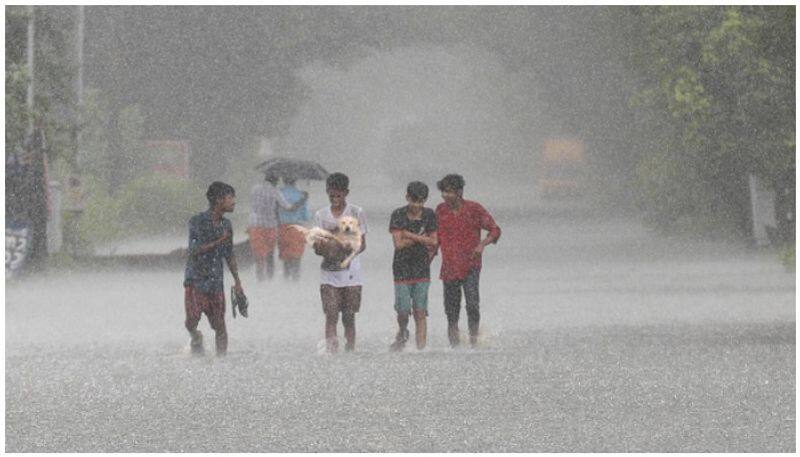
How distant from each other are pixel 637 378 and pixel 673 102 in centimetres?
1970

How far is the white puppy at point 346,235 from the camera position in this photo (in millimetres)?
11615

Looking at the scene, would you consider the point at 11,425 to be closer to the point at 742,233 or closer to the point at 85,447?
the point at 85,447

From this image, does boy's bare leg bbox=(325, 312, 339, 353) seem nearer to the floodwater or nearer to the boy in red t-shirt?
the floodwater

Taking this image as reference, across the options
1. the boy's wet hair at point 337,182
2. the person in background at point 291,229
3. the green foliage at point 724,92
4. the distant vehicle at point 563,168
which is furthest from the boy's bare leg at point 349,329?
the distant vehicle at point 563,168

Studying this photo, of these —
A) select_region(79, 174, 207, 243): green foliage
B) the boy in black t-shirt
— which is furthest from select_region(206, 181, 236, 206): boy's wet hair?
select_region(79, 174, 207, 243): green foliage

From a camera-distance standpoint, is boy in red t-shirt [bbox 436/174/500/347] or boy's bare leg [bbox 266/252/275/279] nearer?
boy in red t-shirt [bbox 436/174/500/347]

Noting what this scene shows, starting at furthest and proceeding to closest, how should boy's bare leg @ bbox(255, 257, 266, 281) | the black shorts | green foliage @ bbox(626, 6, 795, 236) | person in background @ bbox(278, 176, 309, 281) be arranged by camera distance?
green foliage @ bbox(626, 6, 795, 236)
boy's bare leg @ bbox(255, 257, 266, 281)
person in background @ bbox(278, 176, 309, 281)
the black shorts

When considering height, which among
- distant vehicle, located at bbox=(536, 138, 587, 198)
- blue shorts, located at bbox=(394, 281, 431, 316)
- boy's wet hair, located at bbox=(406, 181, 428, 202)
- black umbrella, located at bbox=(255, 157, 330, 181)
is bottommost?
blue shorts, located at bbox=(394, 281, 431, 316)

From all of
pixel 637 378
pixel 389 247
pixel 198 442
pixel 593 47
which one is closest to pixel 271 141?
pixel 593 47

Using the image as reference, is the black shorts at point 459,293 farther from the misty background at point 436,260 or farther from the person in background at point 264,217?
the person in background at point 264,217

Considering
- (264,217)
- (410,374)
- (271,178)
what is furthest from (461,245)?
(264,217)

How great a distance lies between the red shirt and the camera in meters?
12.9

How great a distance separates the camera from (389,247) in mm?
39188

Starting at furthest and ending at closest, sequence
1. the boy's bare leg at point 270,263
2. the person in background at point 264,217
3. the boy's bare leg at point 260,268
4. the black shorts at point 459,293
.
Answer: the boy's bare leg at point 270,263 < the boy's bare leg at point 260,268 < the person in background at point 264,217 < the black shorts at point 459,293
